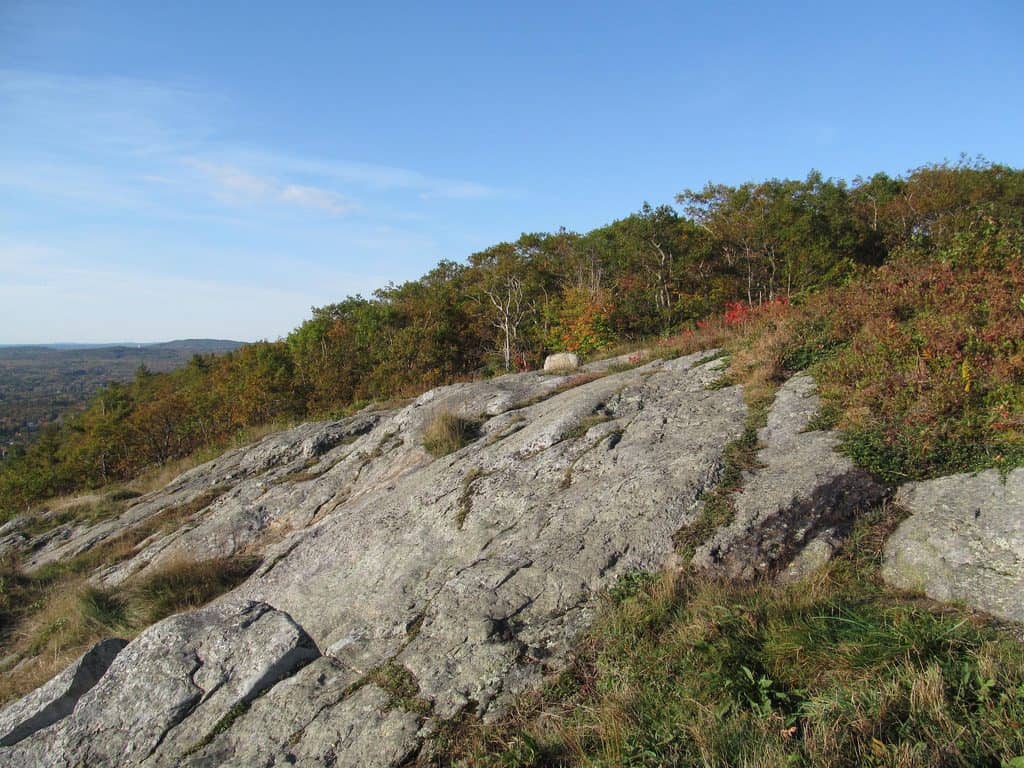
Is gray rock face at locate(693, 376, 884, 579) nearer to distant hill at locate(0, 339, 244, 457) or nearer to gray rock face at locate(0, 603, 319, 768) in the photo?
gray rock face at locate(0, 603, 319, 768)

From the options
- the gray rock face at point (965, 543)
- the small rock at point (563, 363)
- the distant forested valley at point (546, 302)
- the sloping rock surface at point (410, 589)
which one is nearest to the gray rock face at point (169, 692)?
the sloping rock surface at point (410, 589)

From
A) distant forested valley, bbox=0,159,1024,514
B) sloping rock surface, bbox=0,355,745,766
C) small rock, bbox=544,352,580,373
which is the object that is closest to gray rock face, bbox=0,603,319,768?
sloping rock surface, bbox=0,355,745,766

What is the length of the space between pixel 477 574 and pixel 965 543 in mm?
3422

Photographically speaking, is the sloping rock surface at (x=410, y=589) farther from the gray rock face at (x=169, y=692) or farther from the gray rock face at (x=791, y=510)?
the gray rock face at (x=791, y=510)

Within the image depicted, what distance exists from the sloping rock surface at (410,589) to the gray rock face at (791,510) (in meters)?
0.39

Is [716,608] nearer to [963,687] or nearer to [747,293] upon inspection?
[963,687]

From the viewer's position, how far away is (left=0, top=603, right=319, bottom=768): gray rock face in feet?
12.9

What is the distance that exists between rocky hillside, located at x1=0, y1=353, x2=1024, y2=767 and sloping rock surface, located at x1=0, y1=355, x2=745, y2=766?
19mm

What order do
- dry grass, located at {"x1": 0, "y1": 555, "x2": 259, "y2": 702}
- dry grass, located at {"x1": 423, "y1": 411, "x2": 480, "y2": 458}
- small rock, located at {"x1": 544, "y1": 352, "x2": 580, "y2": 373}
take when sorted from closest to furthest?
dry grass, located at {"x1": 0, "y1": 555, "x2": 259, "y2": 702} → dry grass, located at {"x1": 423, "y1": 411, "x2": 480, "y2": 458} → small rock, located at {"x1": 544, "y1": 352, "x2": 580, "y2": 373}

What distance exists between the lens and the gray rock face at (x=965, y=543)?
354 centimetres

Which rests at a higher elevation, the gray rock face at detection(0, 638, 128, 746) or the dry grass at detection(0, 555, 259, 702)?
the gray rock face at detection(0, 638, 128, 746)

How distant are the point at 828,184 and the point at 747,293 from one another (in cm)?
1028

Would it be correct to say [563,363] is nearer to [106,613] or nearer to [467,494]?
[467,494]

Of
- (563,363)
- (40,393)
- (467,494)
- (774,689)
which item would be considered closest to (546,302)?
(563,363)
